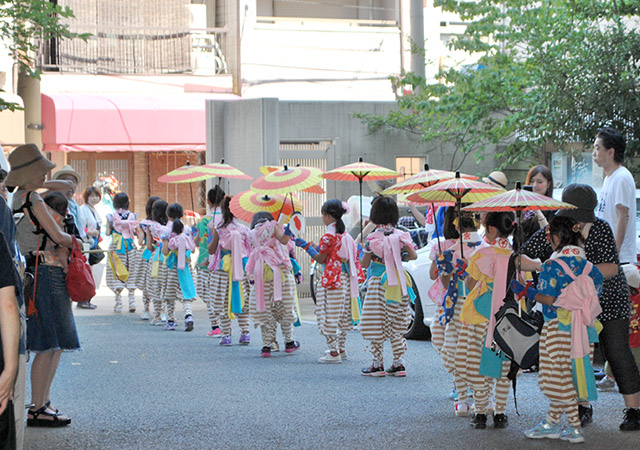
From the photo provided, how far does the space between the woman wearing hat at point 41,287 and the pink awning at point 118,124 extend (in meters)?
16.7

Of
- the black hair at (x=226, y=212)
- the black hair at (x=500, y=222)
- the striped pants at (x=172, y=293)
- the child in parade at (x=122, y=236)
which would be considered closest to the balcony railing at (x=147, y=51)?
the child in parade at (x=122, y=236)

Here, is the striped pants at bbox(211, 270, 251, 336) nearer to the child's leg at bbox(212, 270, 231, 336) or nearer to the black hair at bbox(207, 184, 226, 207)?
the child's leg at bbox(212, 270, 231, 336)

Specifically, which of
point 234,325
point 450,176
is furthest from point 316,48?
point 450,176

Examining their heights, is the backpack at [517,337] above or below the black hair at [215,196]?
below

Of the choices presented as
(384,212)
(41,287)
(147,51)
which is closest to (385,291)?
(384,212)

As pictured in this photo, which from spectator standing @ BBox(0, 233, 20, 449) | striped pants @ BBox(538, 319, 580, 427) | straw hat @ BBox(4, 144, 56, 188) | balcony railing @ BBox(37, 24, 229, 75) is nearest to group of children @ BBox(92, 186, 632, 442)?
striped pants @ BBox(538, 319, 580, 427)

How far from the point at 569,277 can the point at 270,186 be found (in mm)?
4559

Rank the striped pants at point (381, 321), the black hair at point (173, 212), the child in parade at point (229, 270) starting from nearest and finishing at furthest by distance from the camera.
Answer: the striped pants at point (381, 321) < the child in parade at point (229, 270) < the black hair at point (173, 212)

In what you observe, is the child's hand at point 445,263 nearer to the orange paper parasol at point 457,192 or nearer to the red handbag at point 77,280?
the orange paper parasol at point 457,192

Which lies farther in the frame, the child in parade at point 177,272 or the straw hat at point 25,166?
the child in parade at point 177,272

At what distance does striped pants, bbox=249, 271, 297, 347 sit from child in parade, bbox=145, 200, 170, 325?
3311mm

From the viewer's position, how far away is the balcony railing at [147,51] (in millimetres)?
26328

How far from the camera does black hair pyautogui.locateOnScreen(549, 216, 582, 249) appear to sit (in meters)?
6.40

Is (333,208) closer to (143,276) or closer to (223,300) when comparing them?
(223,300)
